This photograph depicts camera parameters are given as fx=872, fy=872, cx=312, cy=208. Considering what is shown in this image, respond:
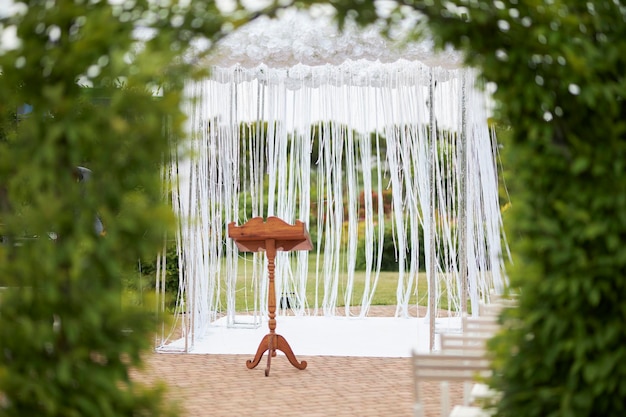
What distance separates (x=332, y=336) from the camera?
7.53 meters

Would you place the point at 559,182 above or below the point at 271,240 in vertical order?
above

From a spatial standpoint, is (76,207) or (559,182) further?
(559,182)

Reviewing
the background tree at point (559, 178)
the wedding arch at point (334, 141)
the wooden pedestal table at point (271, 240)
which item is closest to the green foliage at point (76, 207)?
the background tree at point (559, 178)

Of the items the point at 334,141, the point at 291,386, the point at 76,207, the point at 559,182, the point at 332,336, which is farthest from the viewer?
the point at 334,141

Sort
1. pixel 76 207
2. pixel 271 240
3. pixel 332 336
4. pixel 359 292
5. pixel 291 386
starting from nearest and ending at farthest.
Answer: pixel 76 207
pixel 291 386
pixel 271 240
pixel 332 336
pixel 359 292

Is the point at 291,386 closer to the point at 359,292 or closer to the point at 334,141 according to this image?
the point at 334,141

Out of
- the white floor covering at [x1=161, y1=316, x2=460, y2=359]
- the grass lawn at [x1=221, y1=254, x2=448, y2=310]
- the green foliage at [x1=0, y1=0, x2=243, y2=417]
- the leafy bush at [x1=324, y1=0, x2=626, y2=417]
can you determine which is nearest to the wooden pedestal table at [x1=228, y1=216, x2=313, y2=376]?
the white floor covering at [x1=161, y1=316, x2=460, y2=359]

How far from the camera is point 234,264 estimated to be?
26.0ft

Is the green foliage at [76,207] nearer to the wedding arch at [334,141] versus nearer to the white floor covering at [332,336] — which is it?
the wedding arch at [334,141]

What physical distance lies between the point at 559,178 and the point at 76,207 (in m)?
1.52

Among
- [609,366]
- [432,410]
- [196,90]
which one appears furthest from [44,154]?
[196,90]

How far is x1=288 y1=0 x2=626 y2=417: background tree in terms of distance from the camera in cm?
269

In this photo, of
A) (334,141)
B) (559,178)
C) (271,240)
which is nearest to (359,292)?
(334,141)

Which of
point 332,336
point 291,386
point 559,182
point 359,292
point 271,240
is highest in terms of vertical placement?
point 559,182
